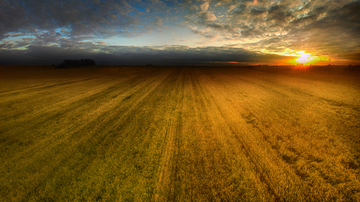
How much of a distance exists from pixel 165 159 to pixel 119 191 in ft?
3.13

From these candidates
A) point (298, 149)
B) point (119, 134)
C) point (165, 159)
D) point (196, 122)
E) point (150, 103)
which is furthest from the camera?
point (150, 103)

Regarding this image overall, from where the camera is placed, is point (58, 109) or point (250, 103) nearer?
point (58, 109)

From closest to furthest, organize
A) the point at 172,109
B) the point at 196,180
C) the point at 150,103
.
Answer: the point at 196,180 → the point at 172,109 → the point at 150,103

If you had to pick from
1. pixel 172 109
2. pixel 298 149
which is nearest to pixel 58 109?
pixel 172 109

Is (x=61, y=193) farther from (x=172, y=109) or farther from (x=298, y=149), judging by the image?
(x=298, y=149)

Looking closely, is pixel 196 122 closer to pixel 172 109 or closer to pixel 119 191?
pixel 172 109

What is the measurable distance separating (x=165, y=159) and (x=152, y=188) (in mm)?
673

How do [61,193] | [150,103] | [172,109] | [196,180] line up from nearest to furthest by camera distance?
1. [61,193]
2. [196,180]
3. [172,109]
4. [150,103]

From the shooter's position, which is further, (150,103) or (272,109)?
(150,103)

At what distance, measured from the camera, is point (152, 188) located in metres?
2.14

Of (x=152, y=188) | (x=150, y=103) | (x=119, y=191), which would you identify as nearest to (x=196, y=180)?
(x=152, y=188)

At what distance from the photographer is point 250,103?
6.59 metres

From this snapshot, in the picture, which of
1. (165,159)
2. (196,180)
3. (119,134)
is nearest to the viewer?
(196,180)

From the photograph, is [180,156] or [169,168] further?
[180,156]
